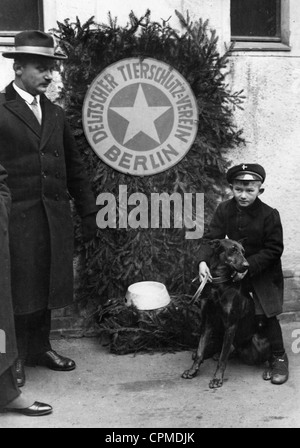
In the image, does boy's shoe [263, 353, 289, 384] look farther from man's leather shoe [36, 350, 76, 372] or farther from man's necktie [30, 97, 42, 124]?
man's necktie [30, 97, 42, 124]

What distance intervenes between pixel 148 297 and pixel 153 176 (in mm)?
1017

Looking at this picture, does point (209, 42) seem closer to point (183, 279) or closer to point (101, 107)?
point (101, 107)

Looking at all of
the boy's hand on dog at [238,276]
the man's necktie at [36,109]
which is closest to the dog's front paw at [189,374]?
the boy's hand on dog at [238,276]

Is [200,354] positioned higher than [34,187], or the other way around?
[34,187]

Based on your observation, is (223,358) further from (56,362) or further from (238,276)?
(56,362)

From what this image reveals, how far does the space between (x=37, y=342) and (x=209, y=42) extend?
9.11ft

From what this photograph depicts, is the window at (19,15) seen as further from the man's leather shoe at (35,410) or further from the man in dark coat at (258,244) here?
the man's leather shoe at (35,410)

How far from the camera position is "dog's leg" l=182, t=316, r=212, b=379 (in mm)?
4523

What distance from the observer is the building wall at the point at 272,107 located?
547 centimetres

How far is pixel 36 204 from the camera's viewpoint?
4.48 metres

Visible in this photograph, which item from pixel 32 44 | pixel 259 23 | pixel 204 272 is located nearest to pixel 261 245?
pixel 204 272

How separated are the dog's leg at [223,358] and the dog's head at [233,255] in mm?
425

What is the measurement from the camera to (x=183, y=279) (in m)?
5.49

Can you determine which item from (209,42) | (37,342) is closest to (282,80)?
(209,42)
